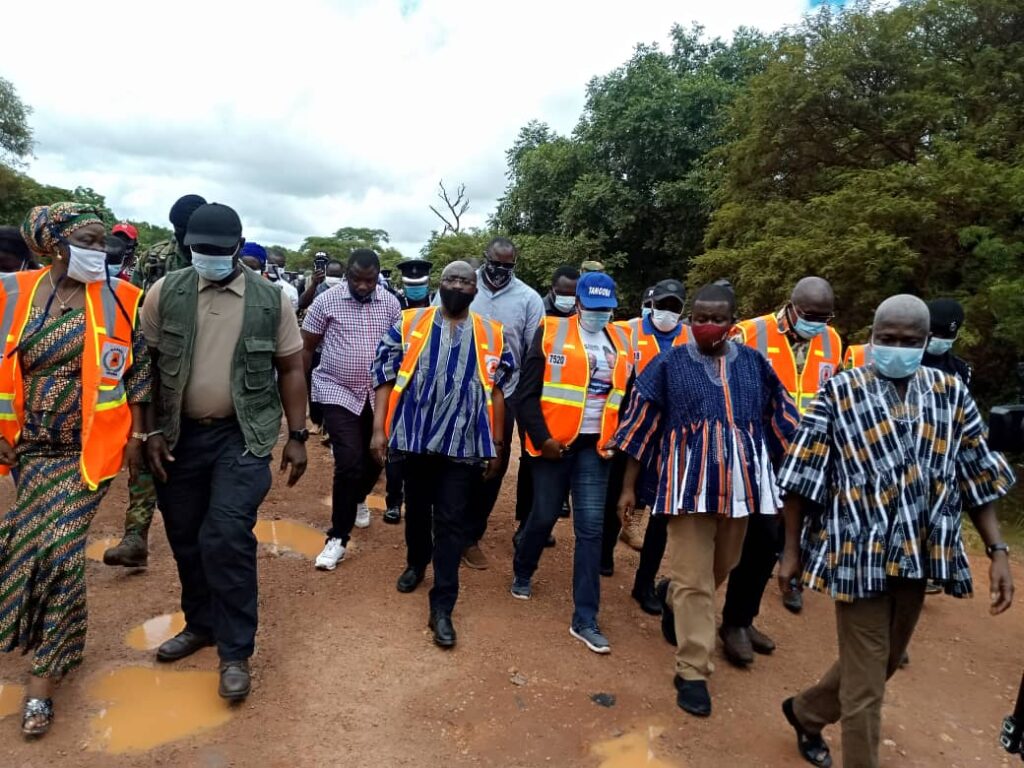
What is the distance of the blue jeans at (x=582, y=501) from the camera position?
3924mm

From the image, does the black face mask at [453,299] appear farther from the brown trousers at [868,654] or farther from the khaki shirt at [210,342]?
the brown trousers at [868,654]

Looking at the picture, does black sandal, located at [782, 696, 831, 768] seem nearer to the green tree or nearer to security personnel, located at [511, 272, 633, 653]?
security personnel, located at [511, 272, 633, 653]

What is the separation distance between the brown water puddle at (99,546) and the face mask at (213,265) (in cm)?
238

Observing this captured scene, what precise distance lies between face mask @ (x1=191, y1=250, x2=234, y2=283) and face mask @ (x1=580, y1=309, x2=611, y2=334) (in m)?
1.88

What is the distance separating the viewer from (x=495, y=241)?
17.3ft

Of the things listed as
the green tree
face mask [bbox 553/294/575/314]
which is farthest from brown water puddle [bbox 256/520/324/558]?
the green tree

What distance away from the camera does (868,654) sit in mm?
2672

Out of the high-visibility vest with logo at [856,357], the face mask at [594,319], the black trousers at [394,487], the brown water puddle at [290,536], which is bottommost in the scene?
the brown water puddle at [290,536]

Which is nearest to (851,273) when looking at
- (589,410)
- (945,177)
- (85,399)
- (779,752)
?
(945,177)

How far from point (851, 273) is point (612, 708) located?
6892 millimetres

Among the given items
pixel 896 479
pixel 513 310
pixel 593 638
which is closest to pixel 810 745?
pixel 593 638

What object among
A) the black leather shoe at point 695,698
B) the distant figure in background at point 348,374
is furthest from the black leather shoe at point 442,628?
the black leather shoe at point 695,698

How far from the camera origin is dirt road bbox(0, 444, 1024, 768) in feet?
9.62

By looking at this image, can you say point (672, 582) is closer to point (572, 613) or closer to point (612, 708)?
point (612, 708)
